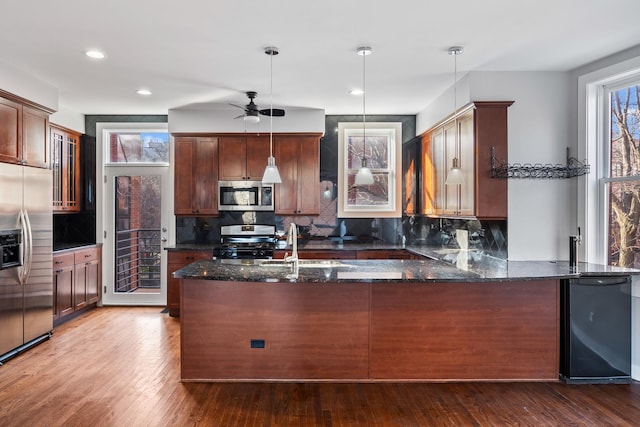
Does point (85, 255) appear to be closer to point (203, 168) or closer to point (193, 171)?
point (193, 171)

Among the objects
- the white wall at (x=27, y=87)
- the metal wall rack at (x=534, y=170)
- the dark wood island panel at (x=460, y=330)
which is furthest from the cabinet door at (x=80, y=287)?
the metal wall rack at (x=534, y=170)

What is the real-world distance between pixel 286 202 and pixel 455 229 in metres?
2.06

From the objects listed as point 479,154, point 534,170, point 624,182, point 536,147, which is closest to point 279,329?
point 479,154

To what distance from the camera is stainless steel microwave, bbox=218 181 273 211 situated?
5.59m

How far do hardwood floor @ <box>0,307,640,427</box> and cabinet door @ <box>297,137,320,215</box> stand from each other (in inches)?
102

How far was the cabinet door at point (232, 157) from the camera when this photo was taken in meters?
5.55

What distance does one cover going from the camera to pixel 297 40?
3.26 metres

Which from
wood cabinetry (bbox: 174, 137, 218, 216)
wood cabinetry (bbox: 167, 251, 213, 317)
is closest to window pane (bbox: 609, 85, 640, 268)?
wood cabinetry (bbox: 167, 251, 213, 317)

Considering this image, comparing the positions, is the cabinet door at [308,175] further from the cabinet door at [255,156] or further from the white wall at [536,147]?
the white wall at [536,147]

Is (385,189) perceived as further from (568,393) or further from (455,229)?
(568,393)

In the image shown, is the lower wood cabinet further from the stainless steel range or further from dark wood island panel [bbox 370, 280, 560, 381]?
dark wood island panel [bbox 370, 280, 560, 381]

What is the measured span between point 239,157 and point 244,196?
486 millimetres

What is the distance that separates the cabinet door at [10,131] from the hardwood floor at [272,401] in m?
1.75

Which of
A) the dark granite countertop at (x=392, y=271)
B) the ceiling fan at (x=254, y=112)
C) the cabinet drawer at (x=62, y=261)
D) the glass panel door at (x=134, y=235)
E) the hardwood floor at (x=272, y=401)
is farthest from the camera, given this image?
the glass panel door at (x=134, y=235)
